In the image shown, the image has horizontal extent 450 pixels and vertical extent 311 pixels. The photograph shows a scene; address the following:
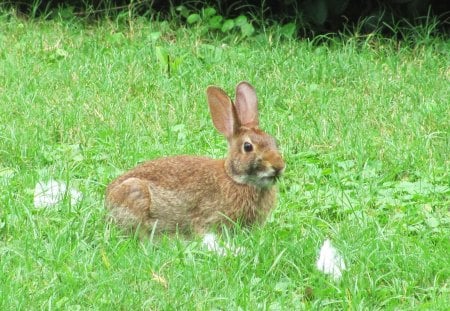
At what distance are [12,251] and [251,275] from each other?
3.55 feet

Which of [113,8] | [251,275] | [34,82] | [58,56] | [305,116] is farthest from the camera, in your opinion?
[113,8]

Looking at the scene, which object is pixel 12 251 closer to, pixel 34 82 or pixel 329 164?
pixel 329 164

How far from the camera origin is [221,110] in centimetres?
591

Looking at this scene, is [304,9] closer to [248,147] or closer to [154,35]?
[154,35]

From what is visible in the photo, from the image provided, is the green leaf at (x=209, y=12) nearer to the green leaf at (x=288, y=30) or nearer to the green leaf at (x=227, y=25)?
the green leaf at (x=227, y=25)

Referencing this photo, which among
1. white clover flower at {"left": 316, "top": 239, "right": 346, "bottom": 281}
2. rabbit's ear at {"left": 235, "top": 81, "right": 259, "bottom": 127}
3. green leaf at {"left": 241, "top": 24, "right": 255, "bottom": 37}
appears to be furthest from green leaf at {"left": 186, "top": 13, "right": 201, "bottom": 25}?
white clover flower at {"left": 316, "top": 239, "right": 346, "bottom": 281}

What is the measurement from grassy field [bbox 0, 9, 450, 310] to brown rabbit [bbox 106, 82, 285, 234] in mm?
127

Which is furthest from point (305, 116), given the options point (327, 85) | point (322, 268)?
point (322, 268)

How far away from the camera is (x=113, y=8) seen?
976cm

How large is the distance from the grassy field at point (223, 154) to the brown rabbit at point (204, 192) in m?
0.13

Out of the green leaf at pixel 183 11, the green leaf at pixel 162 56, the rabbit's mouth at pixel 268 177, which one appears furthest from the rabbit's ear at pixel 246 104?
the green leaf at pixel 183 11

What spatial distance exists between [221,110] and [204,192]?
480 mm

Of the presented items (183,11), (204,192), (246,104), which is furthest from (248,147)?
(183,11)

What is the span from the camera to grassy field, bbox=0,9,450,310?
4891mm
